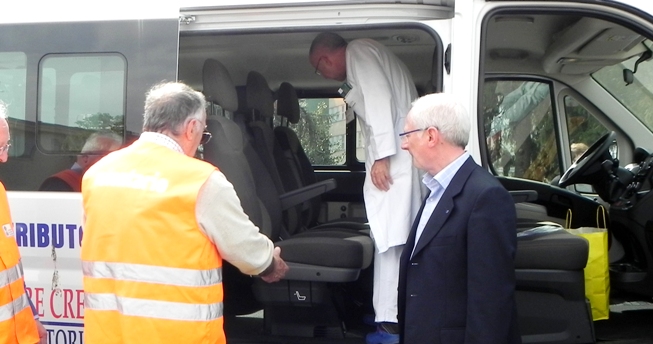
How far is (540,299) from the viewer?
3627 mm

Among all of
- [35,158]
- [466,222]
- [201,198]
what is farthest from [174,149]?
[35,158]

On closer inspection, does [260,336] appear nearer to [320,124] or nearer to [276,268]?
[276,268]

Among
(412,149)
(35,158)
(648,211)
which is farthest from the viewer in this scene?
(648,211)

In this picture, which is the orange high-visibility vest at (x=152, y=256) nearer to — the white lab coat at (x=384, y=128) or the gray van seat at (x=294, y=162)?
the white lab coat at (x=384, y=128)

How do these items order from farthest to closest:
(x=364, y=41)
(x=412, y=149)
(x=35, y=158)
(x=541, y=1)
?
(x=364, y=41) < (x=35, y=158) < (x=541, y=1) < (x=412, y=149)

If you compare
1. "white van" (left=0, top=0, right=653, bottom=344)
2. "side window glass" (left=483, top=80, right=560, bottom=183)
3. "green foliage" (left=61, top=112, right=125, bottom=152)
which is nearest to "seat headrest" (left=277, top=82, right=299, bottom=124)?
"white van" (left=0, top=0, right=653, bottom=344)

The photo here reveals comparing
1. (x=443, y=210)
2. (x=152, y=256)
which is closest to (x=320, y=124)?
(x=443, y=210)

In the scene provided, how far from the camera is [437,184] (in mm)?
2777

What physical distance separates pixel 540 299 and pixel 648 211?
1117mm

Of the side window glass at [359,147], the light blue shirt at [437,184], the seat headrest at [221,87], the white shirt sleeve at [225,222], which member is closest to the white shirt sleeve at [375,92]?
the seat headrest at [221,87]

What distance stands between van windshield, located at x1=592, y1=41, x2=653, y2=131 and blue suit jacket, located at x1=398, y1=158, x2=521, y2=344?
106 inches

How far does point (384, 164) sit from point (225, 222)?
4.25ft

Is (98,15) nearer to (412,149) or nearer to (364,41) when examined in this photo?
(364,41)

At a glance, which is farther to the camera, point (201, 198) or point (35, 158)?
point (35, 158)
